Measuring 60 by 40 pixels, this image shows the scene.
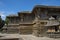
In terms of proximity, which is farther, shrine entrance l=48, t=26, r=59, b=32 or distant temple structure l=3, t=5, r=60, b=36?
distant temple structure l=3, t=5, r=60, b=36

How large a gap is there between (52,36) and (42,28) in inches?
131

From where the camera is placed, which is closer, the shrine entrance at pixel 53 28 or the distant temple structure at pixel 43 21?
the shrine entrance at pixel 53 28

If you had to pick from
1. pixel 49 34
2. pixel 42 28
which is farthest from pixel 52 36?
pixel 42 28

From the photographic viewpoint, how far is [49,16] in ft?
58.6

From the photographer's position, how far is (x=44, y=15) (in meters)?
17.7

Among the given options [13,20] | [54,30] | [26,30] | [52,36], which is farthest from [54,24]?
[13,20]

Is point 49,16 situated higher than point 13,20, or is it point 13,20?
point 49,16

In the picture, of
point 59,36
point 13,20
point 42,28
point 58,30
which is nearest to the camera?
point 59,36

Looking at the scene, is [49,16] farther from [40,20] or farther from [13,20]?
[13,20]

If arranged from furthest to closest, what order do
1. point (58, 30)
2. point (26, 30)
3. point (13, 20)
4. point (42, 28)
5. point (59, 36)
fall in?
point (13, 20) < point (26, 30) < point (42, 28) < point (58, 30) < point (59, 36)

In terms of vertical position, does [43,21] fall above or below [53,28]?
above

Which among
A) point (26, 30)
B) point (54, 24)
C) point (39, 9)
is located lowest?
point (26, 30)

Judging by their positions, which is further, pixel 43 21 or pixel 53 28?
pixel 43 21

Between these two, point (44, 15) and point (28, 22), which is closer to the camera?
point (44, 15)
